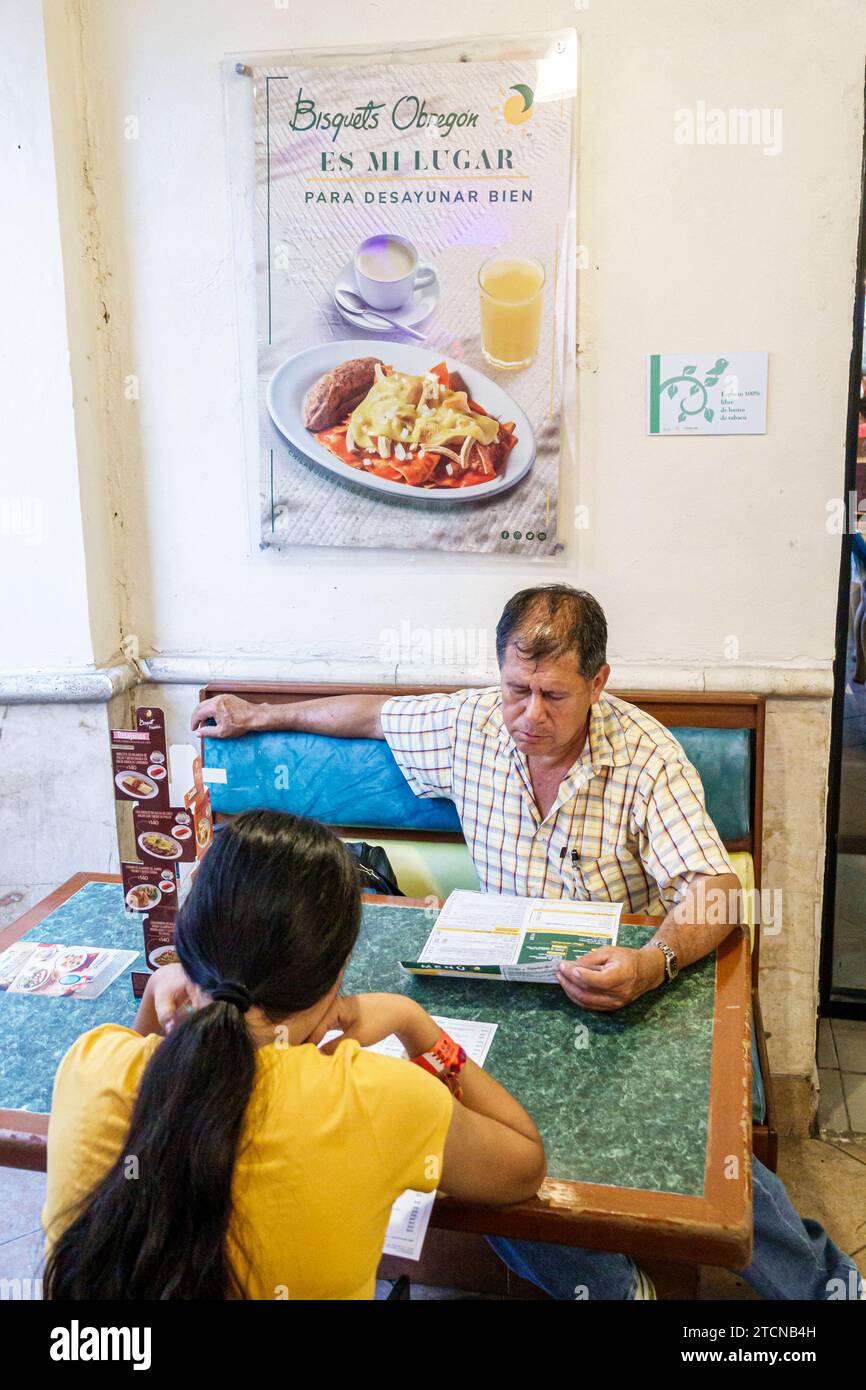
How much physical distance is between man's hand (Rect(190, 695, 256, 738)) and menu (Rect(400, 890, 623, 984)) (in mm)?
916

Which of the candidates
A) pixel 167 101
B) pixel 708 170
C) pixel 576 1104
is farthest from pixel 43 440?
pixel 576 1104

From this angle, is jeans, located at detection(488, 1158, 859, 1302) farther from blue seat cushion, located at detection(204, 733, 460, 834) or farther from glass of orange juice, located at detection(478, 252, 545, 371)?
glass of orange juice, located at detection(478, 252, 545, 371)

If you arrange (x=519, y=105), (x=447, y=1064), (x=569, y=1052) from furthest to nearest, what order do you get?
A: (x=519, y=105) < (x=569, y=1052) < (x=447, y=1064)

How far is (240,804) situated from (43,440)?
110 cm

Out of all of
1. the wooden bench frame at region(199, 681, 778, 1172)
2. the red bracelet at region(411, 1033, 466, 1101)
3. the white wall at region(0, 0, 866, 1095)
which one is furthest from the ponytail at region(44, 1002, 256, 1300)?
the white wall at region(0, 0, 866, 1095)

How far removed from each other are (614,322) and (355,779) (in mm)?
1324

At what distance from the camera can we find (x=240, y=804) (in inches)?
110

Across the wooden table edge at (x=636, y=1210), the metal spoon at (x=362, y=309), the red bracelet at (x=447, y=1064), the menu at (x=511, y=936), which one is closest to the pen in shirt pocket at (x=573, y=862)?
the menu at (x=511, y=936)

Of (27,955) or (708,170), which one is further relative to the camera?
(708,170)

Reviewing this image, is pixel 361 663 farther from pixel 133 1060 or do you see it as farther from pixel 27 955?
pixel 133 1060

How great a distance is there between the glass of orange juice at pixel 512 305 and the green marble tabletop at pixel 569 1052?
1503 mm

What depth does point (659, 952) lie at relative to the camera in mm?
1731

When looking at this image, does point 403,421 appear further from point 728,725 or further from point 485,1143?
point 485,1143

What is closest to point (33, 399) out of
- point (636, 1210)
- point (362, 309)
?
point (362, 309)
